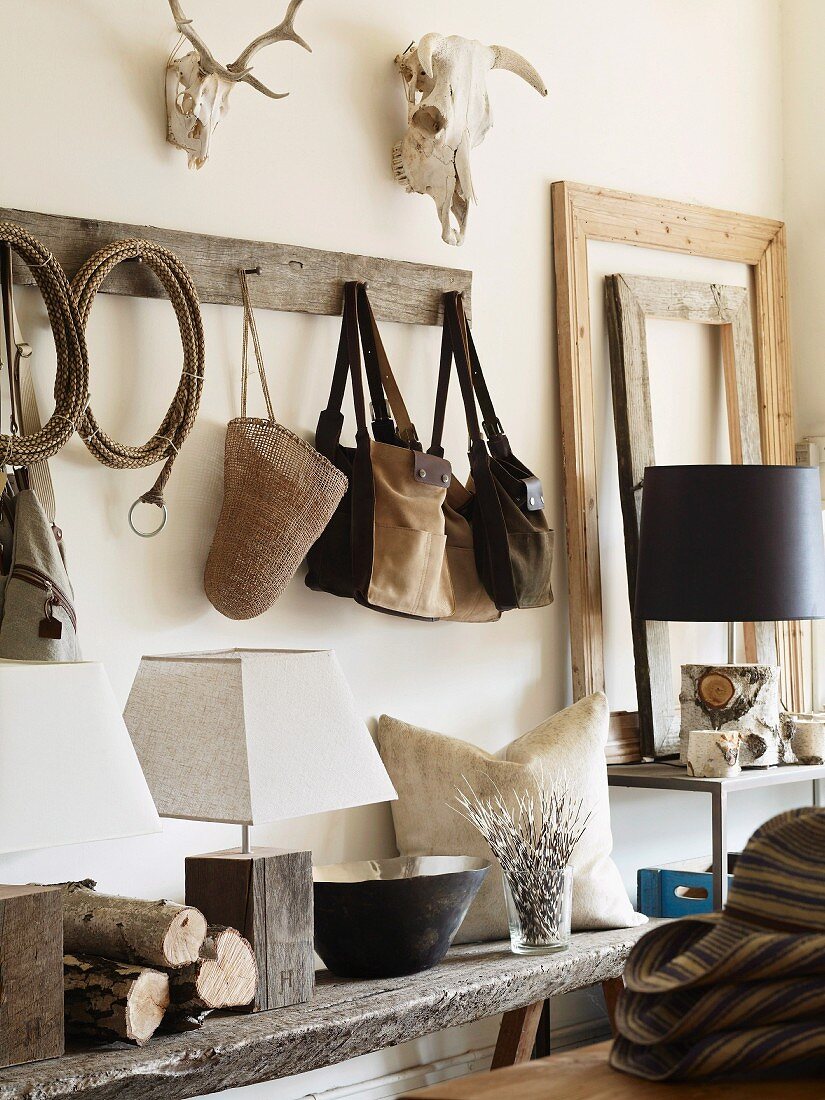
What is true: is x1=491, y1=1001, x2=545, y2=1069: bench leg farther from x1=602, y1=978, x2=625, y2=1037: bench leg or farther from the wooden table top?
the wooden table top

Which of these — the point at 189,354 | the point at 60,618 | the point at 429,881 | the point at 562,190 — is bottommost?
the point at 429,881

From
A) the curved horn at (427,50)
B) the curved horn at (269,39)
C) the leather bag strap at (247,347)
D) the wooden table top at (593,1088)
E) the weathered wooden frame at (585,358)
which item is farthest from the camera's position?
the weathered wooden frame at (585,358)

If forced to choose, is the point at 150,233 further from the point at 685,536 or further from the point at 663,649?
the point at 663,649

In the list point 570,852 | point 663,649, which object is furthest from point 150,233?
point 663,649

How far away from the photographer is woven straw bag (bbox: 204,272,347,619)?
2.56 m

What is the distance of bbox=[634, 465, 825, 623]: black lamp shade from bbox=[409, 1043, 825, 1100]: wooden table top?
2.10m

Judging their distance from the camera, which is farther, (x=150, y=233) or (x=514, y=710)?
(x=514, y=710)

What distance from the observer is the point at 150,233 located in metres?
2.54

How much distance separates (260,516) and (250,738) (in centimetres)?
61

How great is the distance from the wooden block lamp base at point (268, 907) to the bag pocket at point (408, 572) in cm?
66

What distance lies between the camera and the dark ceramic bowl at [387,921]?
2.36 meters

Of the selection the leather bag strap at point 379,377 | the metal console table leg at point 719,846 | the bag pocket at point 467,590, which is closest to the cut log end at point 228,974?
the bag pocket at point 467,590

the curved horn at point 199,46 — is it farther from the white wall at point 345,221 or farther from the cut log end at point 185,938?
the cut log end at point 185,938

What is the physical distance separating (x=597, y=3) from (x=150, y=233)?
1.58m
